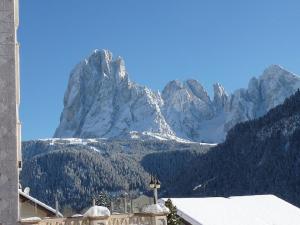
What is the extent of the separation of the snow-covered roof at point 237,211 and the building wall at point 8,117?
901 inches

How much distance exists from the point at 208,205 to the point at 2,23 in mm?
29464

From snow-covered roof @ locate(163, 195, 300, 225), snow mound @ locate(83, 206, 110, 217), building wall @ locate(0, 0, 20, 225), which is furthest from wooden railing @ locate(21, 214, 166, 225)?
snow-covered roof @ locate(163, 195, 300, 225)

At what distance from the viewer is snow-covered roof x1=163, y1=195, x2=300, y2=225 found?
41.1 m

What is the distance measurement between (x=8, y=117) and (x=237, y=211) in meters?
28.9

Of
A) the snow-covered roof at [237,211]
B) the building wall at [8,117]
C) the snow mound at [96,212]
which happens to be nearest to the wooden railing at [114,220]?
the snow mound at [96,212]

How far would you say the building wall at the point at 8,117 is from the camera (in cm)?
1791

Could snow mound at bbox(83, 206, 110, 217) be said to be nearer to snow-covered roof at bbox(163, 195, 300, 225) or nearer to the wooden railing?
the wooden railing

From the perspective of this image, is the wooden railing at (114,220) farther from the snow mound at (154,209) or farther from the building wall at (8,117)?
the building wall at (8,117)

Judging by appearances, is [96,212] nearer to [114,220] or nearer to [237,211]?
[114,220]

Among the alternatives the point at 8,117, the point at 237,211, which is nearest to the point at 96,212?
the point at 8,117

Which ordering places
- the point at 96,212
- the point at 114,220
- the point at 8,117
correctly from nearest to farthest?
the point at 8,117 → the point at 96,212 → the point at 114,220

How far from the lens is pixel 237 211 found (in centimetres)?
4438

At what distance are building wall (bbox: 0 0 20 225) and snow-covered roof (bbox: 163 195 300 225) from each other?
22.9 m

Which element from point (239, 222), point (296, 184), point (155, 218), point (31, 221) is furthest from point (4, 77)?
point (296, 184)
